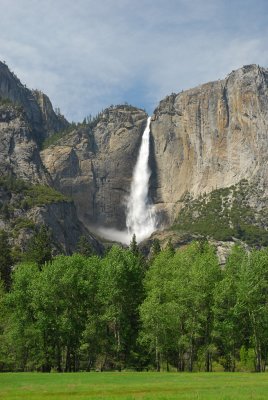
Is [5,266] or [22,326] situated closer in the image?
[22,326]

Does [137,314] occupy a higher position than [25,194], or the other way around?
[25,194]

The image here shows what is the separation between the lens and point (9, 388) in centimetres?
3142

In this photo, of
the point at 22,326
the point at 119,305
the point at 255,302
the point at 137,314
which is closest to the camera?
the point at 255,302

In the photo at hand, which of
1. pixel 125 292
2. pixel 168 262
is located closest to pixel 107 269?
pixel 125 292

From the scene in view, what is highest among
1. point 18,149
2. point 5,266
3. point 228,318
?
point 18,149

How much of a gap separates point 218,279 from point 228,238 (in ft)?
342

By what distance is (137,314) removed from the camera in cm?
6141

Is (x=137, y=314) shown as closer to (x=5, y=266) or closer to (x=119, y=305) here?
(x=119, y=305)

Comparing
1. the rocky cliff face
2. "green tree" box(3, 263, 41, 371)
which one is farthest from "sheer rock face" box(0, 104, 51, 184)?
"green tree" box(3, 263, 41, 371)

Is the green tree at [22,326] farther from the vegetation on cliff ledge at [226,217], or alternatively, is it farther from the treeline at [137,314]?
the vegetation on cliff ledge at [226,217]

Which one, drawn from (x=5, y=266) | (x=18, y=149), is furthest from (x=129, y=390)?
(x=18, y=149)

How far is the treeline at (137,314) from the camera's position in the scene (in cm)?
5319

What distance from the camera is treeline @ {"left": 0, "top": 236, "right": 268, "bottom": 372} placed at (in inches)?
2094

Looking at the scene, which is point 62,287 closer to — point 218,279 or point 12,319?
point 12,319
